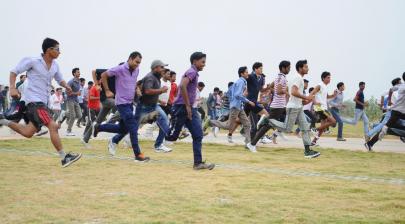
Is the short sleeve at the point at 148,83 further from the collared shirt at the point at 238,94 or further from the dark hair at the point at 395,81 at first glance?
the dark hair at the point at 395,81

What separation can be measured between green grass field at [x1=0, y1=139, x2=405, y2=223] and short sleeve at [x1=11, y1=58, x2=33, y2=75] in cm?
149

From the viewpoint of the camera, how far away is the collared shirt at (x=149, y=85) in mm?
11492

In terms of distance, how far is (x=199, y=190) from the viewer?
650 cm

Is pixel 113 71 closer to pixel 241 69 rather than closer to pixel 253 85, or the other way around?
pixel 241 69

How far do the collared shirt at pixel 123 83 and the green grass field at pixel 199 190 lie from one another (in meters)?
1.12

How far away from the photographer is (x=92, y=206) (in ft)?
17.8

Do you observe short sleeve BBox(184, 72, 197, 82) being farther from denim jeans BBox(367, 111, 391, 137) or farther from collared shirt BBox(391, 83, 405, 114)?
denim jeans BBox(367, 111, 391, 137)

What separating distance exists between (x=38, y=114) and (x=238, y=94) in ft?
20.4

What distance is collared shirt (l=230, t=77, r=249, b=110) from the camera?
13.5 metres

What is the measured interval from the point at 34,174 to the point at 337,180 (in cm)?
425

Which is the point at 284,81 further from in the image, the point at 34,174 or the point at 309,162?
the point at 34,174

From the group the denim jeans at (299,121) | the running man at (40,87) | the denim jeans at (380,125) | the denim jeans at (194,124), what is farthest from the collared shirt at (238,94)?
the running man at (40,87)

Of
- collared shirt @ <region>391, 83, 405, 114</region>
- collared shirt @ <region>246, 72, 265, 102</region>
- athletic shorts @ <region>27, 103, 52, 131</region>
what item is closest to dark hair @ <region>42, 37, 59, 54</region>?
athletic shorts @ <region>27, 103, 52, 131</region>

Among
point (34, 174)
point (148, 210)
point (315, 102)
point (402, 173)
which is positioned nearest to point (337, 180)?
point (402, 173)
